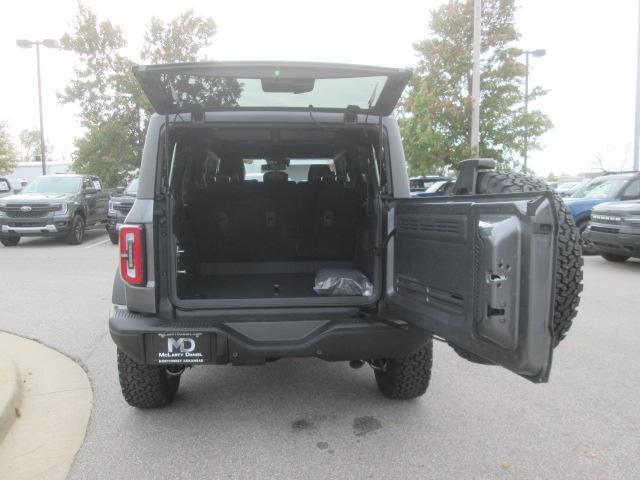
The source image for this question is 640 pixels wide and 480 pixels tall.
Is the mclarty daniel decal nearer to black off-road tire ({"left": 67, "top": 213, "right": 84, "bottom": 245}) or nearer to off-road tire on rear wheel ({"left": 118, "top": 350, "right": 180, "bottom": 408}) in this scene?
off-road tire on rear wheel ({"left": 118, "top": 350, "right": 180, "bottom": 408})

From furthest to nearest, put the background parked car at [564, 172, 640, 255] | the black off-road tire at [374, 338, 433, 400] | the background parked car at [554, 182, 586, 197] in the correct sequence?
the background parked car at [554, 182, 586, 197]
the background parked car at [564, 172, 640, 255]
the black off-road tire at [374, 338, 433, 400]

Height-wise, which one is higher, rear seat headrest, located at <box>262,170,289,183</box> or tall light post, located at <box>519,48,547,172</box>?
tall light post, located at <box>519,48,547,172</box>

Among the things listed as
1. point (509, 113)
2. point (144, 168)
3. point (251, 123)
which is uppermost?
point (509, 113)

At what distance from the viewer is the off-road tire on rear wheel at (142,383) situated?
3.30 m

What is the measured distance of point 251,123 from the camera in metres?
3.16

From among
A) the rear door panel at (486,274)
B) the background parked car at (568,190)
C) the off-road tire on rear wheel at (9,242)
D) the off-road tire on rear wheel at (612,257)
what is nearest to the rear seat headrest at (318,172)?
the rear door panel at (486,274)

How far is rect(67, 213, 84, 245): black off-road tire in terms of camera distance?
13.5 meters

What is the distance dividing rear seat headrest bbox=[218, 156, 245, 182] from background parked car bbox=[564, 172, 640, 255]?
8.80 metres

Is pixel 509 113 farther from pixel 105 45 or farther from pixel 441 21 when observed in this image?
pixel 105 45

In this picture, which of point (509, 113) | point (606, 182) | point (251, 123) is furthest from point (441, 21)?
Answer: point (251, 123)

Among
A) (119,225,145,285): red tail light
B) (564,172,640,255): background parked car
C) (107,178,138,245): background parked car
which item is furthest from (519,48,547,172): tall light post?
(119,225,145,285): red tail light

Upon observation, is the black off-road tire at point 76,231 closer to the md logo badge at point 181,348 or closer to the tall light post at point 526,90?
the md logo badge at point 181,348

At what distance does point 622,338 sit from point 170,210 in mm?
4632

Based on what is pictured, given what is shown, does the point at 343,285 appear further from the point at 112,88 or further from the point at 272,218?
the point at 112,88
